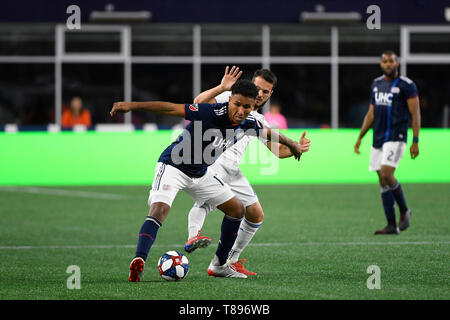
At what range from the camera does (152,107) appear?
24.4 feet

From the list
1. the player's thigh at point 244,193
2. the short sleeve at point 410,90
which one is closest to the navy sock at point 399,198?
the short sleeve at point 410,90

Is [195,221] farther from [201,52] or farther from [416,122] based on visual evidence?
[201,52]

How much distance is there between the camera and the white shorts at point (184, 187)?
7.80 metres

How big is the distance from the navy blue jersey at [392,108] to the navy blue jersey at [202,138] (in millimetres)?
4154

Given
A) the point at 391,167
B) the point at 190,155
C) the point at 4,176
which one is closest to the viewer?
the point at 190,155

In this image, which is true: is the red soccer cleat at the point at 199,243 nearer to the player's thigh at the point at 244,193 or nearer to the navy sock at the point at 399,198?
the player's thigh at the point at 244,193

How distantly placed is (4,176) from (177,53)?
337 inches

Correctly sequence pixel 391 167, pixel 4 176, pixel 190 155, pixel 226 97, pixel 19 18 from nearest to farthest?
pixel 190 155 < pixel 226 97 < pixel 391 167 < pixel 4 176 < pixel 19 18

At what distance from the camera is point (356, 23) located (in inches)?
1017

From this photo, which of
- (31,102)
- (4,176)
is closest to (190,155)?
(4,176)

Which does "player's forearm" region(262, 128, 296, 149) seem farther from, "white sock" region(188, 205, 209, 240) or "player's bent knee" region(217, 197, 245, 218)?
"white sock" region(188, 205, 209, 240)

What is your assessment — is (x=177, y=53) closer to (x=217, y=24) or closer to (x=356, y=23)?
(x=217, y=24)

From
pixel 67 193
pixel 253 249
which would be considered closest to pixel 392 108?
pixel 253 249

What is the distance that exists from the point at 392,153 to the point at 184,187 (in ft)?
14.8
